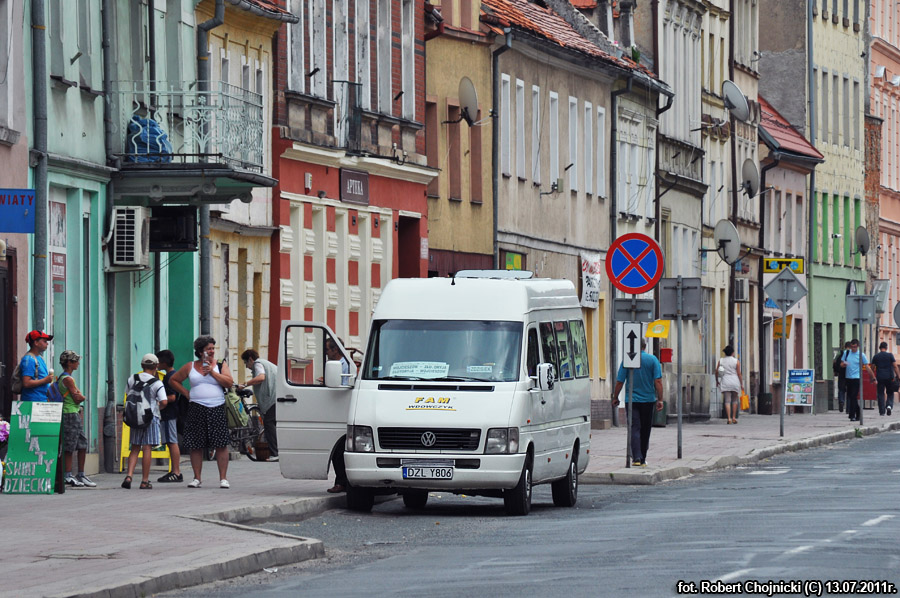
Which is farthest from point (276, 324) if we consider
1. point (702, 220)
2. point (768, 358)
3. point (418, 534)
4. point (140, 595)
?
point (768, 358)

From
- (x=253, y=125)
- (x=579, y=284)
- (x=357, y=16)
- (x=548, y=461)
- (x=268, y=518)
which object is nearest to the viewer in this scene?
(x=268, y=518)

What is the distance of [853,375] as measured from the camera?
183 feet

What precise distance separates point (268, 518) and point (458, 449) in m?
2.00

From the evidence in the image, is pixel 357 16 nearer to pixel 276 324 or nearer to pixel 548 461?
pixel 276 324

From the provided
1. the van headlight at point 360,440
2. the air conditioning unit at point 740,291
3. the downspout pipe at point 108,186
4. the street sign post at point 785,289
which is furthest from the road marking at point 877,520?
the air conditioning unit at point 740,291

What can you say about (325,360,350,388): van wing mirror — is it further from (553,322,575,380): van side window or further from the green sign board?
the green sign board

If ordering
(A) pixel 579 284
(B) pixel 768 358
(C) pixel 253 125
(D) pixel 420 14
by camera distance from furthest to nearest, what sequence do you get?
(B) pixel 768 358
(A) pixel 579 284
(D) pixel 420 14
(C) pixel 253 125

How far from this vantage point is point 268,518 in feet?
68.8

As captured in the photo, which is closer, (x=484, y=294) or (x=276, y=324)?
(x=484, y=294)

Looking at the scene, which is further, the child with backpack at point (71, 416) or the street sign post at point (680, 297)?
the street sign post at point (680, 297)

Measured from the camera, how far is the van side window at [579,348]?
2514 centimetres

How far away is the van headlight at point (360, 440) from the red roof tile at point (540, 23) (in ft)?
76.4

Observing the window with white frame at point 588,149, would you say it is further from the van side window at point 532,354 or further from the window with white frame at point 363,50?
the van side window at point 532,354

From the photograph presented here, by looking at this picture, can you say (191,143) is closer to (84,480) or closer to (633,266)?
(633,266)
